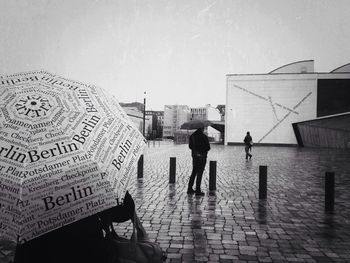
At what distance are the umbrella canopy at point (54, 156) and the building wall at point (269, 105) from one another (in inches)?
1984

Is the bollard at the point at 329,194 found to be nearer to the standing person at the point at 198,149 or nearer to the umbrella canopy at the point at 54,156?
the standing person at the point at 198,149

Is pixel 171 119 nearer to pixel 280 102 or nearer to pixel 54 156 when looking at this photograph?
pixel 280 102

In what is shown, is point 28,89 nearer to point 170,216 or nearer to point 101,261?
A: point 101,261

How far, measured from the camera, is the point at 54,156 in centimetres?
180

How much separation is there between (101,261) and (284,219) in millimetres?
4564

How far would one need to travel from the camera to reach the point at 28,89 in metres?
2.07

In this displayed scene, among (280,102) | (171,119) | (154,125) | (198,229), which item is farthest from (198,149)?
(171,119)

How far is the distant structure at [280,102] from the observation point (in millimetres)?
49938

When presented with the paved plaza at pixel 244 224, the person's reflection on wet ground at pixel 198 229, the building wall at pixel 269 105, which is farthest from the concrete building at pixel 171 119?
the person's reflection on wet ground at pixel 198 229

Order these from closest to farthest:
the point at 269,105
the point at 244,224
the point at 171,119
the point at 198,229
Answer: the point at 198,229, the point at 244,224, the point at 269,105, the point at 171,119

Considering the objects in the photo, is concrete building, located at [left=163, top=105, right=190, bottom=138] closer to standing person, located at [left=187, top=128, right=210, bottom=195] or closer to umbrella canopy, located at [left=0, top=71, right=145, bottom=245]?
standing person, located at [left=187, top=128, right=210, bottom=195]

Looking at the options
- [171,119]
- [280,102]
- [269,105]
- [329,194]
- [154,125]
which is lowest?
[329,194]

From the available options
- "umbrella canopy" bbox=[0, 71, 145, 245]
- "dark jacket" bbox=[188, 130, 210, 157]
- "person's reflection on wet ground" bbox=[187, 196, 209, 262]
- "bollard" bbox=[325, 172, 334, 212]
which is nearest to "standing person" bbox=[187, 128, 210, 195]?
"dark jacket" bbox=[188, 130, 210, 157]

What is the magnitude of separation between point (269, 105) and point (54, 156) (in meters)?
51.7
